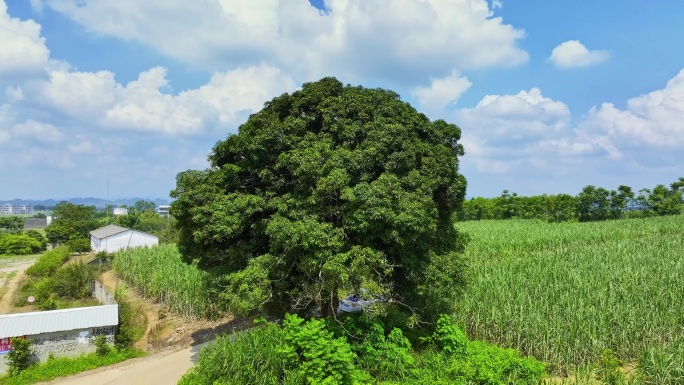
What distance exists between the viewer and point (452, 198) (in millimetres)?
10461

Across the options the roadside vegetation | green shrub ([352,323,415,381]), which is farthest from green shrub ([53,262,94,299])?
green shrub ([352,323,415,381])

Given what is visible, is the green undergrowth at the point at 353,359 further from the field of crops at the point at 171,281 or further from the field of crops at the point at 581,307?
the field of crops at the point at 171,281

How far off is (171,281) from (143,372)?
20.4 feet

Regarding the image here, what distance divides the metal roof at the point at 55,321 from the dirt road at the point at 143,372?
171cm

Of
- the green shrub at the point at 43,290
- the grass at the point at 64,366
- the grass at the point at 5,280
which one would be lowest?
the grass at the point at 64,366

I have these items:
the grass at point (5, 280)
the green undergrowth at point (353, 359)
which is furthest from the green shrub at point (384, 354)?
the grass at point (5, 280)

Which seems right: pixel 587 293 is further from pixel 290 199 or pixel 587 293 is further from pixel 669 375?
pixel 290 199

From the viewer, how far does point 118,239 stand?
36.7 metres

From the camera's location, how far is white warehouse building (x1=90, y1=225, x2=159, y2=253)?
1433 inches

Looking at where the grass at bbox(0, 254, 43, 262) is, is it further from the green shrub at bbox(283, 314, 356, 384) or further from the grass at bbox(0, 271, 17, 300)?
the green shrub at bbox(283, 314, 356, 384)

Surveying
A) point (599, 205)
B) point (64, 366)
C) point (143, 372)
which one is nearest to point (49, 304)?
point (64, 366)

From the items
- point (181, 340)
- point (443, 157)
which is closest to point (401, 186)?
point (443, 157)

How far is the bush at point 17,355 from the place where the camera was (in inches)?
468

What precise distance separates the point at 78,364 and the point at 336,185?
10435 millimetres
